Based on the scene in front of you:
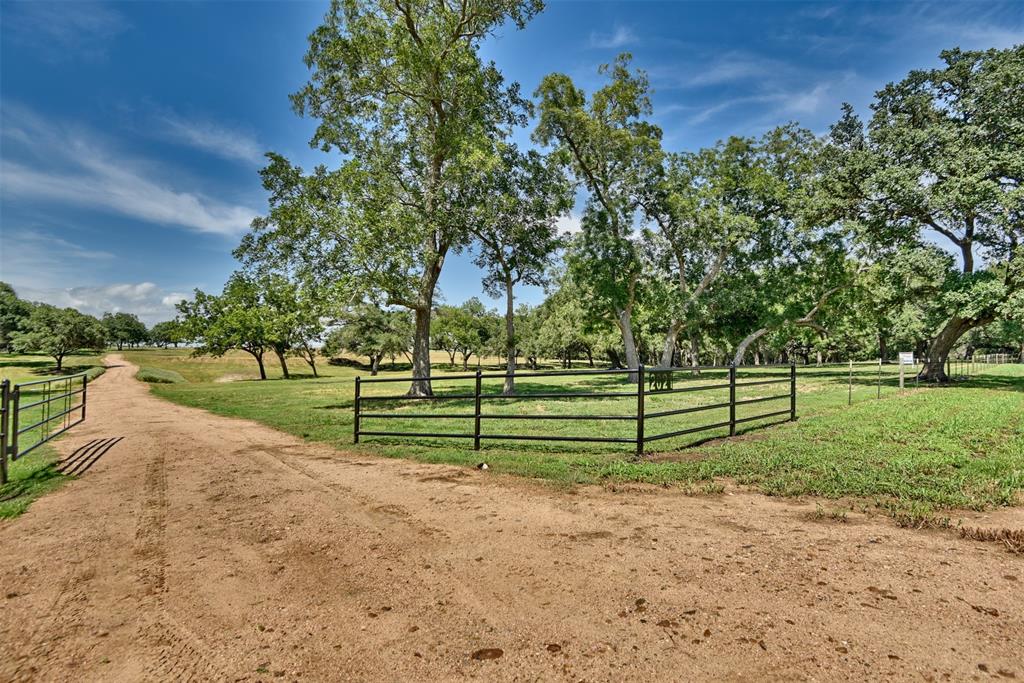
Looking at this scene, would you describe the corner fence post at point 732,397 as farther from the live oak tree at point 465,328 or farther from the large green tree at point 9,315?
the large green tree at point 9,315

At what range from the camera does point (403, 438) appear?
927cm

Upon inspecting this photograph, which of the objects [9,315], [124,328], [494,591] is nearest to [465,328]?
[494,591]

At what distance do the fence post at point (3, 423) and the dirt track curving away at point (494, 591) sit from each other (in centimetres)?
158

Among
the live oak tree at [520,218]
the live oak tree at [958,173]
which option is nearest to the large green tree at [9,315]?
the live oak tree at [520,218]

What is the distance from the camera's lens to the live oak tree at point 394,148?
1619 centimetres

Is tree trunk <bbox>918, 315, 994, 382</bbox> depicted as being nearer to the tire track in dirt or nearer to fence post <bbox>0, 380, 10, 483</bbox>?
the tire track in dirt

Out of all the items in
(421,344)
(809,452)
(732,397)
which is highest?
(421,344)

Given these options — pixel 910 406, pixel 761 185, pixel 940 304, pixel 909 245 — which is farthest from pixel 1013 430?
pixel 761 185

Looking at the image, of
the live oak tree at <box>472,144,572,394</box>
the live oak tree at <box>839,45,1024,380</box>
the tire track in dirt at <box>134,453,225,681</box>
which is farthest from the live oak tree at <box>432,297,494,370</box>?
the tire track in dirt at <box>134,453,225,681</box>

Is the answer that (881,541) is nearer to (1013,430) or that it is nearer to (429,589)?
(429,589)

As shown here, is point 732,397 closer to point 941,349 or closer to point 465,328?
point 941,349

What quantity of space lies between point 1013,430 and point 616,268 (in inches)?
785

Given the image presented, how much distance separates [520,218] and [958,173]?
56.1 ft

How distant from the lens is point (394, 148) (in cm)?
1911
